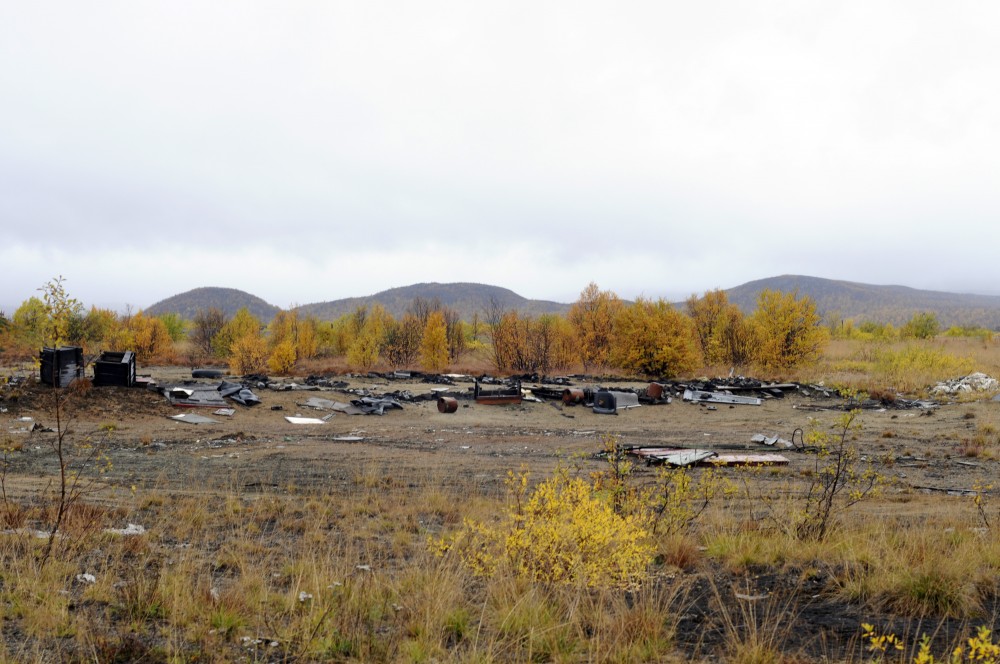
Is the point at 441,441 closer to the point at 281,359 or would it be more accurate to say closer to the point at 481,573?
the point at 481,573

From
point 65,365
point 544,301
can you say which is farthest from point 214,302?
point 65,365

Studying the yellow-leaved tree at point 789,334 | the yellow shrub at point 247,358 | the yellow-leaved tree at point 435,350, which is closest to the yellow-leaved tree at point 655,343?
the yellow-leaved tree at point 789,334

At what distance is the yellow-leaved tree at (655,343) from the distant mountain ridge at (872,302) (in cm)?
12190

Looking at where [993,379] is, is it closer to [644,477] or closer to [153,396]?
[644,477]

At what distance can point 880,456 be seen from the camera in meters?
12.7

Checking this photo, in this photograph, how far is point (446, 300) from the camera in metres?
185

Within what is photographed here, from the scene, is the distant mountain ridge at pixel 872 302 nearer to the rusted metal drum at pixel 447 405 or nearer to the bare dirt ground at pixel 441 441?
the bare dirt ground at pixel 441 441

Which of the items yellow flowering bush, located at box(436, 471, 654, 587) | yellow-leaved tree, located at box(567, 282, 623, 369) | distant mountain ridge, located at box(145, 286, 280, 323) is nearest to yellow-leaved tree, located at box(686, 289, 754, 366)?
yellow-leaved tree, located at box(567, 282, 623, 369)

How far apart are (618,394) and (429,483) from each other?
15031 millimetres

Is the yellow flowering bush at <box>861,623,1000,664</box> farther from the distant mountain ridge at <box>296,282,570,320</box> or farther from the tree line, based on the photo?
the distant mountain ridge at <box>296,282,570,320</box>

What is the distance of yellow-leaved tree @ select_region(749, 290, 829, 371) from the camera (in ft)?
117

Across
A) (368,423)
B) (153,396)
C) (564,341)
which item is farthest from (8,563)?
(564,341)

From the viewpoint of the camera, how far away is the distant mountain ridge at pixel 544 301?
164500mm

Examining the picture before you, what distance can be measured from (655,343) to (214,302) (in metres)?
166
